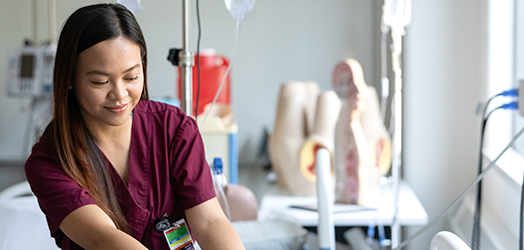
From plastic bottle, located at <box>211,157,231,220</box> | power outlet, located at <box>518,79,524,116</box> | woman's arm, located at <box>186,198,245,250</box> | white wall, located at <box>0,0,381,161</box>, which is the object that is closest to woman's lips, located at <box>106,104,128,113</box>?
woman's arm, located at <box>186,198,245,250</box>

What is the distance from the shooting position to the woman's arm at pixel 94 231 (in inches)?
30.6

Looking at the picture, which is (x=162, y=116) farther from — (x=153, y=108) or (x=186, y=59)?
(x=186, y=59)

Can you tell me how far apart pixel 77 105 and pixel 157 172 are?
195 mm

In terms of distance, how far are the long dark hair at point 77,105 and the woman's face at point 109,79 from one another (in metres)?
0.01

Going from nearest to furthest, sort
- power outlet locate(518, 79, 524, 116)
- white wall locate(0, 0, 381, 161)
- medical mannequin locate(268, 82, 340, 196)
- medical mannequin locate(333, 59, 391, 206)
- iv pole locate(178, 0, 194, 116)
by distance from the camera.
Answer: iv pole locate(178, 0, 194, 116), power outlet locate(518, 79, 524, 116), medical mannequin locate(333, 59, 391, 206), medical mannequin locate(268, 82, 340, 196), white wall locate(0, 0, 381, 161)

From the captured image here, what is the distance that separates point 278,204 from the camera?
1.96 meters

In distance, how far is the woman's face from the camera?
0.82 meters

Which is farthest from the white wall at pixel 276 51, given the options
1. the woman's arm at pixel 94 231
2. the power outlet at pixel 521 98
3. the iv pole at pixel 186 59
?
the woman's arm at pixel 94 231

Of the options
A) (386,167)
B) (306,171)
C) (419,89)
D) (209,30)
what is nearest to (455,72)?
(419,89)

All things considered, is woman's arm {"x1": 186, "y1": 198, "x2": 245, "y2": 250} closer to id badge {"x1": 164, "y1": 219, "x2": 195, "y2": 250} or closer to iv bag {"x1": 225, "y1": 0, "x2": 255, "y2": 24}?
id badge {"x1": 164, "y1": 219, "x2": 195, "y2": 250}

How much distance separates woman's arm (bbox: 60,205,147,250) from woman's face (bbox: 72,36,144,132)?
16 cm

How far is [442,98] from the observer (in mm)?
2090

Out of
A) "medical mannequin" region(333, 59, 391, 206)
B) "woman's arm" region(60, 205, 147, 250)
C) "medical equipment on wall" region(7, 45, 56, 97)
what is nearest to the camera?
"woman's arm" region(60, 205, 147, 250)

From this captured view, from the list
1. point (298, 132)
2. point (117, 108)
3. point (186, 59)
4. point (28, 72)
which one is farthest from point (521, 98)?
point (28, 72)
